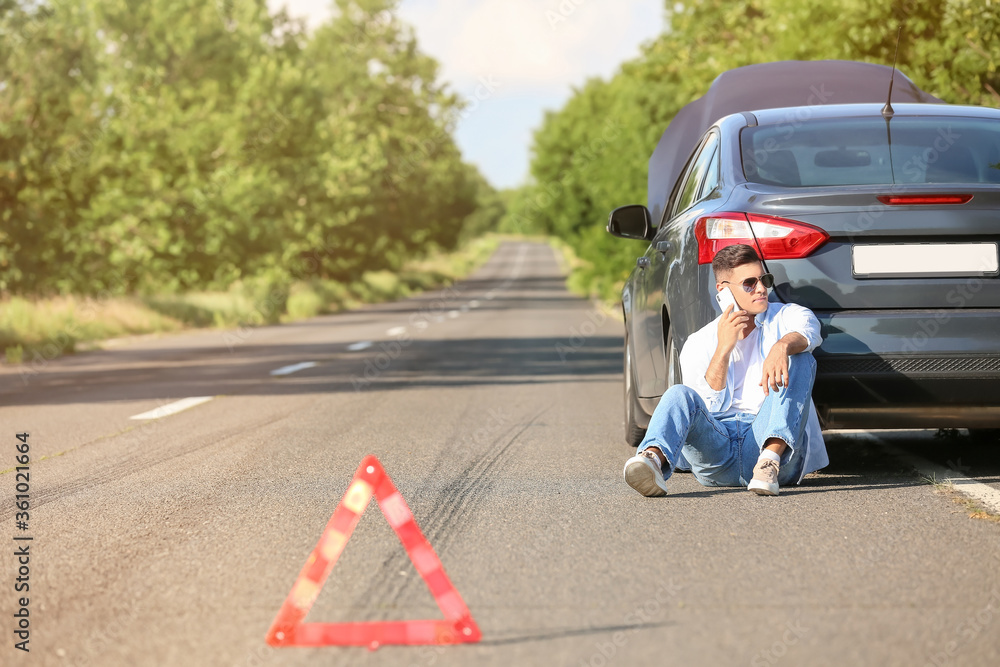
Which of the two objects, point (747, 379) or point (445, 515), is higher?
point (747, 379)

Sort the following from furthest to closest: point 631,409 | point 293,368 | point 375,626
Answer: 1. point 293,368
2. point 631,409
3. point 375,626

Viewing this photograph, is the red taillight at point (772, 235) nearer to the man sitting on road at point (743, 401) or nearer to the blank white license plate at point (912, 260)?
the man sitting on road at point (743, 401)

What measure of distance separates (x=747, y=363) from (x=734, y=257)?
60 cm

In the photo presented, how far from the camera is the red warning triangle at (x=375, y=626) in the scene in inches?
141

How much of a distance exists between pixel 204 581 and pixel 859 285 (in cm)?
314

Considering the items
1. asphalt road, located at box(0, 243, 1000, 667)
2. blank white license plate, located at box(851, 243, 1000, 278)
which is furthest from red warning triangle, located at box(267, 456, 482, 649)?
blank white license plate, located at box(851, 243, 1000, 278)

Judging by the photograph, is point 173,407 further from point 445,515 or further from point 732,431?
point 732,431

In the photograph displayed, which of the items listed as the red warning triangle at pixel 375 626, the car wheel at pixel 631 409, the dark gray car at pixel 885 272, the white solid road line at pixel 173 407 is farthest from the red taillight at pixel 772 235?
the white solid road line at pixel 173 407

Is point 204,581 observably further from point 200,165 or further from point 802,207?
point 200,165

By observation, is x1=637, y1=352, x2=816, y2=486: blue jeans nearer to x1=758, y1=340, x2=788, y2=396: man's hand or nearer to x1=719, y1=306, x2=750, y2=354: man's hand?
x1=758, y1=340, x2=788, y2=396: man's hand

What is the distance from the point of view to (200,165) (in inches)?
1638

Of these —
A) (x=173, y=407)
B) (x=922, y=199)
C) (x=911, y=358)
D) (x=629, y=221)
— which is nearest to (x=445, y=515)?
(x=911, y=358)

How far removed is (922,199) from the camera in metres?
5.66

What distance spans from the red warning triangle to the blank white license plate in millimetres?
2852
